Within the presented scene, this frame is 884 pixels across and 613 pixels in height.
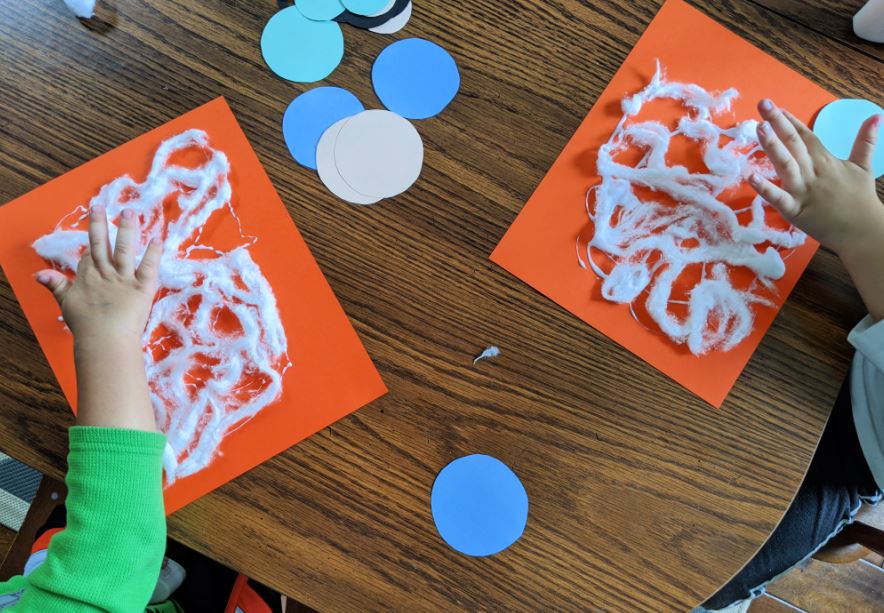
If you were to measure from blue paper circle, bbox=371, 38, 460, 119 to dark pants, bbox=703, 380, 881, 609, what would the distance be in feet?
2.00

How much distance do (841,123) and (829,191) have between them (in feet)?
0.32

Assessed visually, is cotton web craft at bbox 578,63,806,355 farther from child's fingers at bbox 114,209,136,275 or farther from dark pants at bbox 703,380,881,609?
child's fingers at bbox 114,209,136,275

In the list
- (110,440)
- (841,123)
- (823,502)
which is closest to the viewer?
(110,440)

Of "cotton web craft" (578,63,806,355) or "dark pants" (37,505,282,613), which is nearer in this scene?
"cotton web craft" (578,63,806,355)

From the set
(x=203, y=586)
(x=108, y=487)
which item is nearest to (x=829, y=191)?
(x=108, y=487)

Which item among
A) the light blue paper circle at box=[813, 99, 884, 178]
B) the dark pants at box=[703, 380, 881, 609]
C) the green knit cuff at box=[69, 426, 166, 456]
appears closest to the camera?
the green knit cuff at box=[69, 426, 166, 456]

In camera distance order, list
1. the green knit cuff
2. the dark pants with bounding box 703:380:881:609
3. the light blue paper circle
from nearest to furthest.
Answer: the green knit cuff < the light blue paper circle < the dark pants with bounding box 703:380:881:609

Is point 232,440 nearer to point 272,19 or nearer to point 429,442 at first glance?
point 429,442

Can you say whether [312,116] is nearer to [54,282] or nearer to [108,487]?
[54,282]

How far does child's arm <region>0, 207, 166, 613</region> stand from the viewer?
0.56 metres

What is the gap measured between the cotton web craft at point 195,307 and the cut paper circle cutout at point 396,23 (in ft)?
0.72

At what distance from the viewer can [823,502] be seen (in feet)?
2.52

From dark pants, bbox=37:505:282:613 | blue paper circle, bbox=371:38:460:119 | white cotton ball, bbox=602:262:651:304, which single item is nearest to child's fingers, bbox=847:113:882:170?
white cotton ball, bbox=602:262:651:304

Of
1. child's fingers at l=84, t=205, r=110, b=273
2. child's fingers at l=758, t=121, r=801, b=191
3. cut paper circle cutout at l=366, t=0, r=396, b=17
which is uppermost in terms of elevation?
child's fingers at l=758, t=121, r=801, b=191
